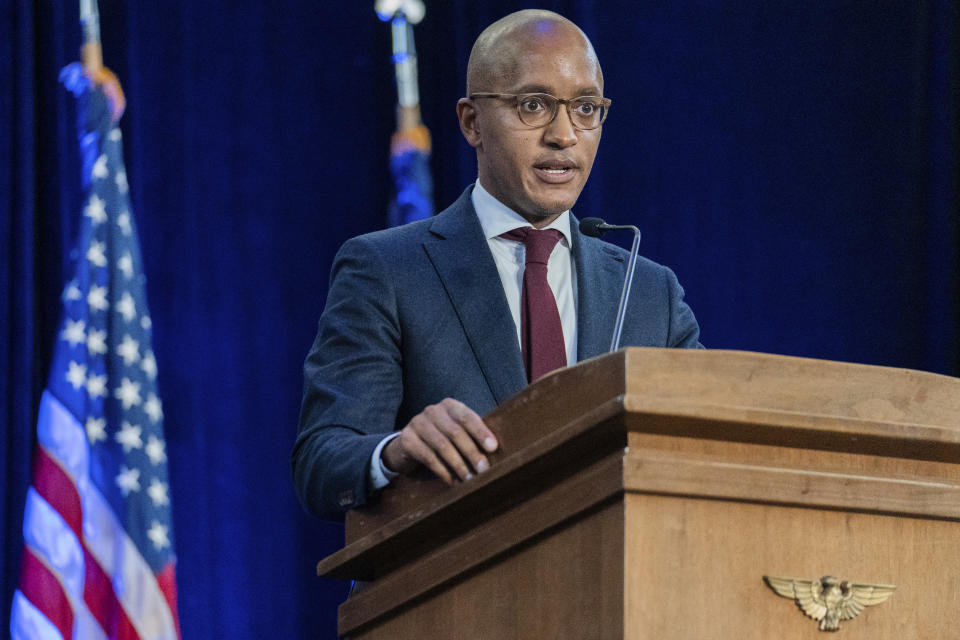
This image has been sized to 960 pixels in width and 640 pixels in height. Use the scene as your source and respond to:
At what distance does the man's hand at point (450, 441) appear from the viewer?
4.72 feet

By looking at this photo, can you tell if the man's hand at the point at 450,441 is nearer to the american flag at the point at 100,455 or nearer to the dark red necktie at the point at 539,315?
the dark red necktie at the point at 539,315

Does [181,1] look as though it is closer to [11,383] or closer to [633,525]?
[11,383]

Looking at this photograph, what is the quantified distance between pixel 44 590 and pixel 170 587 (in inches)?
13.6

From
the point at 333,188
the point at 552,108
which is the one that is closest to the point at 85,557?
the point at 333,188

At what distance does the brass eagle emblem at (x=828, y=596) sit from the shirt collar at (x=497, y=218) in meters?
1.04

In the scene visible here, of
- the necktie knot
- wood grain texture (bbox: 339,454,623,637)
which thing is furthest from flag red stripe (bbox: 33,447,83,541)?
wood grain texture (bbox: 339,454,623,637)

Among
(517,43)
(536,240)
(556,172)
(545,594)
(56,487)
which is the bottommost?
(56,487)

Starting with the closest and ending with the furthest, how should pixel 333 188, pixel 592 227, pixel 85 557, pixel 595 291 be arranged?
pixel 592 227, pixel 595 291, pixel 85 557, pixel 333 188

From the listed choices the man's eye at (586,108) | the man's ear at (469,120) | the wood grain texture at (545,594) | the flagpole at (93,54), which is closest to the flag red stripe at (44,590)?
the flagpole at (93,54)

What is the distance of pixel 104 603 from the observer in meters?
3.69

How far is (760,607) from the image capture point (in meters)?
1.28

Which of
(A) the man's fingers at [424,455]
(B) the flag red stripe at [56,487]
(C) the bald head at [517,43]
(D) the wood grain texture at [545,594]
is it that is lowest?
(B) the flag red stripe at [56,487]

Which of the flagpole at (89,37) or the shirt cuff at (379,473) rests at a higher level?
the flagpole at (89,37)

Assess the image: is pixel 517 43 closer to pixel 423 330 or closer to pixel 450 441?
pixel 423 330
